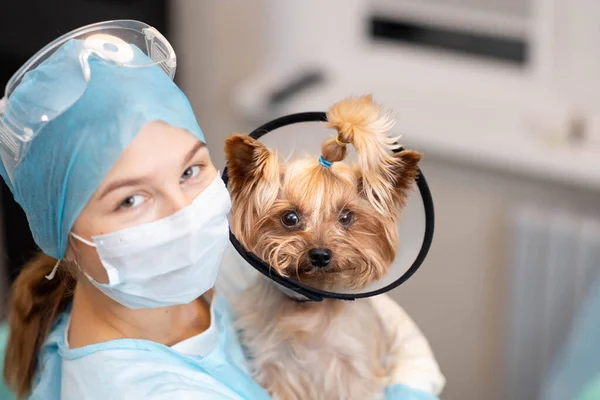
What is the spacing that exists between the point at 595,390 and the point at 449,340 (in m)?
0.77

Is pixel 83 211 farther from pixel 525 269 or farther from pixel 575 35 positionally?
pixel 575 35

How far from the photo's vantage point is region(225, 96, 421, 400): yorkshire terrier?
0.96m

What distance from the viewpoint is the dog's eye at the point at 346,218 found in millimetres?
1038

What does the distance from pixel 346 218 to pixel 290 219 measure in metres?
0.07

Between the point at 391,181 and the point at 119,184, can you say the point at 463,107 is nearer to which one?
the point at 391,181

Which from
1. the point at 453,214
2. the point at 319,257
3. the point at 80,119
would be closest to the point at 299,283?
the point at 319,257

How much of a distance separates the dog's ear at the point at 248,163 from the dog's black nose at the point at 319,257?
97 millimetres

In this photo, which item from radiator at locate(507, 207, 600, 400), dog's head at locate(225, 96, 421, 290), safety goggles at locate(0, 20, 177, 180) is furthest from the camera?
radiator at locate(507, 207, 600, 400)

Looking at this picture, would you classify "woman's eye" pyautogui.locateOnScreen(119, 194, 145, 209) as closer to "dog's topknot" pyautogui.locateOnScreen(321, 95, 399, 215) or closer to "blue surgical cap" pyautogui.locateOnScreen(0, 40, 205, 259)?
"blue surgical cap" pyautogui.locateOnScreen(0, 40, 205, 259)

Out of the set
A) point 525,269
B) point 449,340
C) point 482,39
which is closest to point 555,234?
point 525,269

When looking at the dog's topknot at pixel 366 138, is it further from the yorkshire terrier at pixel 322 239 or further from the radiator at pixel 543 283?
the radiator at pixel 543 283

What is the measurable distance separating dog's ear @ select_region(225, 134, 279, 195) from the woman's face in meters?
0.04

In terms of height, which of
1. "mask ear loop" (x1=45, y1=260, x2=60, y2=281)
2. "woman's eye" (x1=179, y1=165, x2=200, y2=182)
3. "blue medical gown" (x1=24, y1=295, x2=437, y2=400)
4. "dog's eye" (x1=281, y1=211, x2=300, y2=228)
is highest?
"woman's eye" (x1=179, y1=165, x2=200, y2=182)

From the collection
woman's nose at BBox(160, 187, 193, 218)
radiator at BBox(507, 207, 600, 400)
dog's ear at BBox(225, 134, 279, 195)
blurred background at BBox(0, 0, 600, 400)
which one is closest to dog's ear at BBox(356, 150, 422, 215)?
dog's ear at BBox(225, 134, 279, 195)
